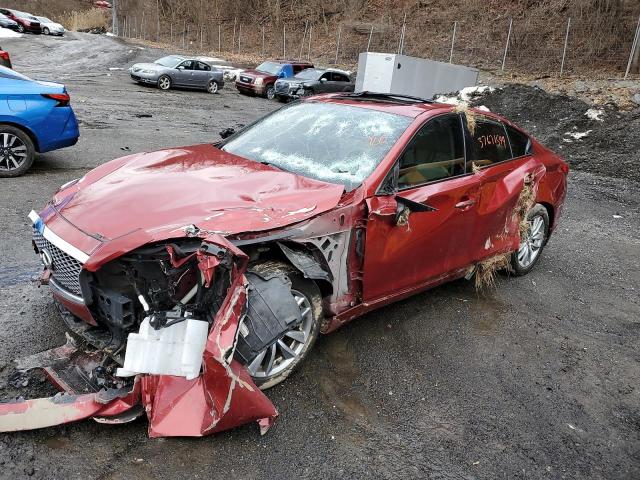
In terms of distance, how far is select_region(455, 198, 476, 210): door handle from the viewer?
166 inches

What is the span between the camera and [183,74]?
2114 cm

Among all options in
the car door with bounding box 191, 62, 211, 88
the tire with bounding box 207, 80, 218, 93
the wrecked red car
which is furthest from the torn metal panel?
the tire with bounding box 207, 80, 218, 93

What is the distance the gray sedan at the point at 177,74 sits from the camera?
2055 centimetres

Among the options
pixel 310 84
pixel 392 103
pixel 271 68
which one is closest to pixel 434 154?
pixel 392 103

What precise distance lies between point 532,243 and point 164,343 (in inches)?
166

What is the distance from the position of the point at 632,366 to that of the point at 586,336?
460 mm

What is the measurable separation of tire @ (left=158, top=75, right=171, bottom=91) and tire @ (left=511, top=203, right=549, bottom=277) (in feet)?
59.5

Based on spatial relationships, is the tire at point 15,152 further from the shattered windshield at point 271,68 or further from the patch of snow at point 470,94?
the shattered windshield at point 271,68

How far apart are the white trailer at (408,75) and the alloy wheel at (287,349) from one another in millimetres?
18829

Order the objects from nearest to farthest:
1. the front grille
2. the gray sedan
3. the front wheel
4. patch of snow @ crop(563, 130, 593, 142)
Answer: the front grille → patch of snow @ crop(563, 130, 593, 142) → the gray sedan → the front wheel

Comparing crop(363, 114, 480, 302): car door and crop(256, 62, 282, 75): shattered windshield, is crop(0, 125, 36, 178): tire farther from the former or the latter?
crop(256, 62, 282, 75): shattered windshield

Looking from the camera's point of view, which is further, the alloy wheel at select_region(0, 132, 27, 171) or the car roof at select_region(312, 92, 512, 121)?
the alloy wheel at select_region(0, 132, 27, 171)

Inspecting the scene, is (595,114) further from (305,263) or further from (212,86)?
(212,86)

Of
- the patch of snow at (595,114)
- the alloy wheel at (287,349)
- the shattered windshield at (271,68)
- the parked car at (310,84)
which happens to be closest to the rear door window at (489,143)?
the alloy wheel at (287,349)
